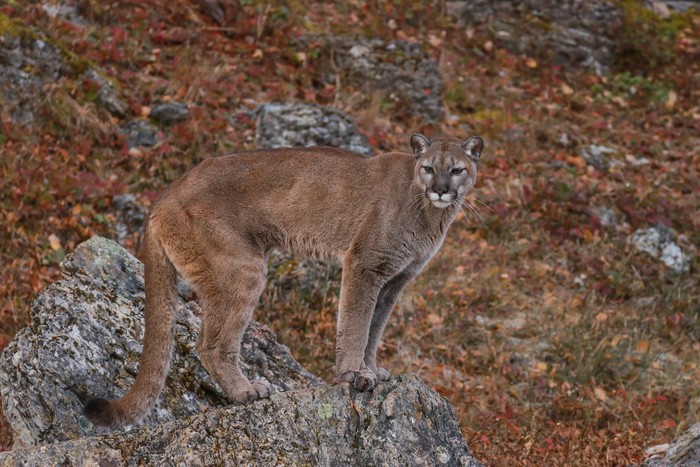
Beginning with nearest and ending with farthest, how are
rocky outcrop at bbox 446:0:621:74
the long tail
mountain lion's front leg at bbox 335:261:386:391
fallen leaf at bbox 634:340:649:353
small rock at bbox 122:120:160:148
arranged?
the long tail < mountain lion's front leg at bbox 335:261:386:391 < fallen leaf at bbox 634:340:649:353 < small rock at bbox 122:120:160:148 < rocky outcrop at bbox 446:0:621:74

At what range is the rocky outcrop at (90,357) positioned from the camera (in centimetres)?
516

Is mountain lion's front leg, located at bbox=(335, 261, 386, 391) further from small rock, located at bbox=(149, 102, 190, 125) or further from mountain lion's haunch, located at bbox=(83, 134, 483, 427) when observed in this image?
small rock, located at bbox=(149, 102, 190, 125)

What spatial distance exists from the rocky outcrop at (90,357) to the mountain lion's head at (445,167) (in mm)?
1766

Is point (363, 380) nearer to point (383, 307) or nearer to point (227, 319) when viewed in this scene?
point (227, 319)

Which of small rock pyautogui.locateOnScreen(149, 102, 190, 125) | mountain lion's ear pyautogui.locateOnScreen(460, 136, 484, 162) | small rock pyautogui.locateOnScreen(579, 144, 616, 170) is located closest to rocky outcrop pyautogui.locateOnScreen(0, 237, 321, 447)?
mountain lion's ear pyautogui.locateOnScreen(460, 136, 484, 162)

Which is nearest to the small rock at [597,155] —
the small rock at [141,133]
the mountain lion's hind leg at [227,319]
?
the small rock at [141,133]

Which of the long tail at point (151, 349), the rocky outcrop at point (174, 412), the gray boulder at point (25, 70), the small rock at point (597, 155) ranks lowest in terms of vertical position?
the small rock at point (597, 155)

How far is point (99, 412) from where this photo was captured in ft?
15.4

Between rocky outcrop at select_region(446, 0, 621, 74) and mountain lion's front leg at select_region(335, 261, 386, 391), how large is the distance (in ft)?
35.4

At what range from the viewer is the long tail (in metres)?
4.80

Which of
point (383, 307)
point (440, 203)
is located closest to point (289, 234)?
point (383, 307)

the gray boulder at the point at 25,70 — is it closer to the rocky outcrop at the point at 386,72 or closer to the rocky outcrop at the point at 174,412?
the rocky outcrop at the point at 386,72

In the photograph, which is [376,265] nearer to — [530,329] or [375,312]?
[375,312]

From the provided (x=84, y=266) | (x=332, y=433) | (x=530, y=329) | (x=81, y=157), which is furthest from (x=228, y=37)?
(x=332, y=433)
